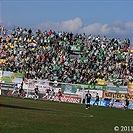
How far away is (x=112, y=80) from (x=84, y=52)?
9.37 metres

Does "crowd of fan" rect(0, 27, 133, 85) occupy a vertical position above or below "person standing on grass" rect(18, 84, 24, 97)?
above

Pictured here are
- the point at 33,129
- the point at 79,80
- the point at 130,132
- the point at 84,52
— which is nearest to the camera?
the point at 33,129

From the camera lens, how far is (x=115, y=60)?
6384 cm

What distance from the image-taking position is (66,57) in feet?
217

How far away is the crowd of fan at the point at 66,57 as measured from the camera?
201ft

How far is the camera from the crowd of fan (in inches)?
2415

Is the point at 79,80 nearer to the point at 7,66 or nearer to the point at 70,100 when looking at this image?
the point at 70,100

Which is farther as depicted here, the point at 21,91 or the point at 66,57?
the point at 66,57

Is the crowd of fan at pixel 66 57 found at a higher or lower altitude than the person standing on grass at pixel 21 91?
higher

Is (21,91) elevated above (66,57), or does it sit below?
below

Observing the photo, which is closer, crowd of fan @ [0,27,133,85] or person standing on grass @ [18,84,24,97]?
person standing on grass @ [18,84,24,97]

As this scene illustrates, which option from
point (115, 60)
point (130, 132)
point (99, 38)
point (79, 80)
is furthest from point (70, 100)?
point (130, 132)

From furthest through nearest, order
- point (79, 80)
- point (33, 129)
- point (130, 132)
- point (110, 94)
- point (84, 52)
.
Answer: point (84, 52), point (79, 80), point (110, 94), point (130, 132), point (33, 129)

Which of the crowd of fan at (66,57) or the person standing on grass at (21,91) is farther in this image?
the crowd of fan at (66,57)
